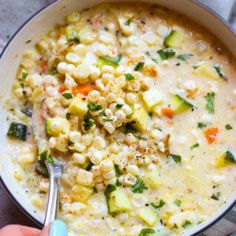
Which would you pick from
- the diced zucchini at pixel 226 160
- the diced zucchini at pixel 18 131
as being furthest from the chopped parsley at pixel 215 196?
the diced zucchini at pixel 18 131

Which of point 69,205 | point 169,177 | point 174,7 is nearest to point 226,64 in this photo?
point 174,7

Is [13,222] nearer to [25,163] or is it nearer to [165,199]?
[25,163]

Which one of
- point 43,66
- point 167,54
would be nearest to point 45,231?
point 43,66

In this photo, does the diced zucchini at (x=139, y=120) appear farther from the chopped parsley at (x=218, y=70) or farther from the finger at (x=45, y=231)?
the finger at (x=45, y=231)

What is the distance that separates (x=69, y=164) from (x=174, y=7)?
886 mm

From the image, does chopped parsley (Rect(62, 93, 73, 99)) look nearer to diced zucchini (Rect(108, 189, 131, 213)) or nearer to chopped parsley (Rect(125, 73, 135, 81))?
chopped parsley (Rect(125, 73, 135, 81))

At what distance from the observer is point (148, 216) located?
2.36 meters

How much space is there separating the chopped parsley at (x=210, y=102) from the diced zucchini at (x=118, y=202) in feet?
1.75

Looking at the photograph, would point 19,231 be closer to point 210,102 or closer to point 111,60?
point 111,60

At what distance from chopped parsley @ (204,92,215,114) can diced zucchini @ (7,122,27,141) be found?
810 millimetres

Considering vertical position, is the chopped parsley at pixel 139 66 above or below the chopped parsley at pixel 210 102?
above

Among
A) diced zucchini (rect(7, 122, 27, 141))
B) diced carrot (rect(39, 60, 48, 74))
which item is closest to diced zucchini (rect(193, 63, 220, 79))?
diced carrot (rect(39, 60, 48, 74))

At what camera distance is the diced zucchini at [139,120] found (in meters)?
2.42

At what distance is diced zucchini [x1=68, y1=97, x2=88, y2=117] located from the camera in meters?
2.41
